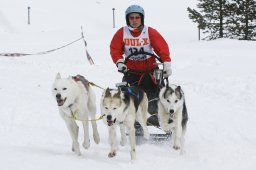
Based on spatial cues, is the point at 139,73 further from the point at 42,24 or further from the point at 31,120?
the point at 42,24

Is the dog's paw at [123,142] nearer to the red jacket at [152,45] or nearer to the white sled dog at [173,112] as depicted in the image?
the white sled dog at [173,112]

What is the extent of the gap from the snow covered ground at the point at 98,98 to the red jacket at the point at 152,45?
1.12 metres

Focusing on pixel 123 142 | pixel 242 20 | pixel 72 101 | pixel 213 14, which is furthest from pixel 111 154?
pixel 213 14

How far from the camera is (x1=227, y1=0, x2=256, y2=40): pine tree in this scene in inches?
924

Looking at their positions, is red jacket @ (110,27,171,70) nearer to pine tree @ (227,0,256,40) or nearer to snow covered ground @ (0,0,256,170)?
snow covered ground @ (0,0,256,170)

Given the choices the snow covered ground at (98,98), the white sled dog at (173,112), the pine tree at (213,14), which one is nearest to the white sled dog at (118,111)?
the snow covered ground at (98,98)

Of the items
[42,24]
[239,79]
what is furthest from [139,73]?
[42,24]

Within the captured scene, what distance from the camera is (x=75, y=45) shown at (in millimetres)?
21109

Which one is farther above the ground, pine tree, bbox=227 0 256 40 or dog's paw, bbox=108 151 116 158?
pine tree, bbox=227 0 256 40

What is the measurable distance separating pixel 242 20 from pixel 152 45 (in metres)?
19.0

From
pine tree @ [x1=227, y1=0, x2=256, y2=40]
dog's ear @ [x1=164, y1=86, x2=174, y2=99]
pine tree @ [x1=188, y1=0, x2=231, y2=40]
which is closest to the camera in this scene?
dog's ear @ [x1=164, y1=86, x2=174, y2=99]

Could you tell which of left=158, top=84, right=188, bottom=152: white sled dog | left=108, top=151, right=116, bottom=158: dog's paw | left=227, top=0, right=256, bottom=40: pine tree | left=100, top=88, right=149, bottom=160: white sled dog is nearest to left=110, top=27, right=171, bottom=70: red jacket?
left=158, top=84, right=188, bottom=152: white sled dog

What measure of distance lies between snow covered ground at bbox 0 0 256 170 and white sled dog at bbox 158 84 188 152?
0.25m

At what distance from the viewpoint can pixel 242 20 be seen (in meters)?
24.2
